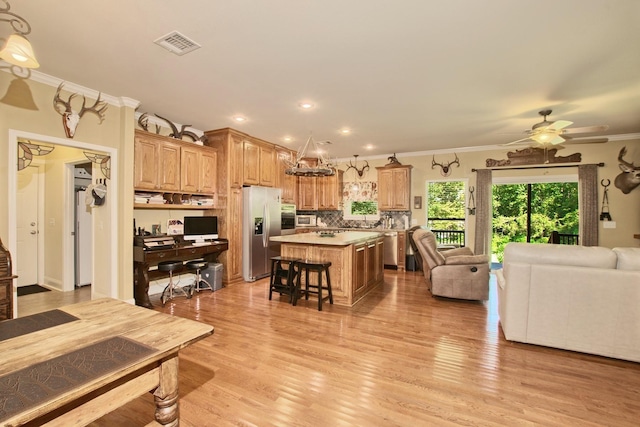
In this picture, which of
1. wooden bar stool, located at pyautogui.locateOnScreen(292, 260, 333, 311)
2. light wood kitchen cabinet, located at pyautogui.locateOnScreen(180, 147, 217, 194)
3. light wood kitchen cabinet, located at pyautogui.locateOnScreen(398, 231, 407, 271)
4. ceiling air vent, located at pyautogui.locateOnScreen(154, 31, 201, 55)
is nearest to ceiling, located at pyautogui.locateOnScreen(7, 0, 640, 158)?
ceiling air vent, located at pyautogui.locateOnScreen(154, 31, 201, 55)

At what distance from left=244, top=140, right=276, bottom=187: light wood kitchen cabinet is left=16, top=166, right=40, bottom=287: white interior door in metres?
3.91

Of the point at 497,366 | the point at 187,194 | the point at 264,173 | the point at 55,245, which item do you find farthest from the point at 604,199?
the point at 55,245

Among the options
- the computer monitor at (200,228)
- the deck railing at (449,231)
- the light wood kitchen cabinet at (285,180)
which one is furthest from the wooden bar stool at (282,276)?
the deck railing at (449,231)

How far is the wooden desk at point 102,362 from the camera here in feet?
3.42

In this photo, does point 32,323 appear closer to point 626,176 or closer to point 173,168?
point 173,168

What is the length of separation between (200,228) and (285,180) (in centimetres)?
237

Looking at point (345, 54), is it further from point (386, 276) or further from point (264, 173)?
point (386, 276)

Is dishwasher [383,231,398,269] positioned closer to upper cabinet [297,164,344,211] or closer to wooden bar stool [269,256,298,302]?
upper cabinet [297,164,344,211]

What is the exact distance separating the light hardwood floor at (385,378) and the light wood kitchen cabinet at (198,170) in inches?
89.7

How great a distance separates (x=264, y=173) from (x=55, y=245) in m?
3.99

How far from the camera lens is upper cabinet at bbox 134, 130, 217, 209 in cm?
429

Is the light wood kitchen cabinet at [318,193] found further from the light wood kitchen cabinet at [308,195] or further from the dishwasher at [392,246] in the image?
the dishwasher at [392,246]

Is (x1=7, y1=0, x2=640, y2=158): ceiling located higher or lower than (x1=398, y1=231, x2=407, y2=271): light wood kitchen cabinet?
higher

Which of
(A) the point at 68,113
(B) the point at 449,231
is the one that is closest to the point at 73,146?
(A) the point at 68,113
